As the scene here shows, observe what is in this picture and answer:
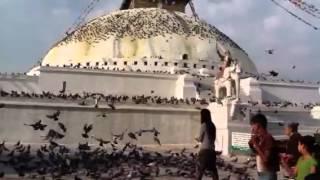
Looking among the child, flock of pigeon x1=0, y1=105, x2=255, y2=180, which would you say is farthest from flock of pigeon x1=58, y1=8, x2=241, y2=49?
the child

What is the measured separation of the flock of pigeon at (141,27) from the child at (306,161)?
23.5 m

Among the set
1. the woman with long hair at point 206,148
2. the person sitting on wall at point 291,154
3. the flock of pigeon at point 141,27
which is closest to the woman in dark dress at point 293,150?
the person sitting on wall at point 291,154

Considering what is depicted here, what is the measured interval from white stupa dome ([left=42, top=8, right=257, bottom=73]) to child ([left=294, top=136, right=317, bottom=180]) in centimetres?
2264

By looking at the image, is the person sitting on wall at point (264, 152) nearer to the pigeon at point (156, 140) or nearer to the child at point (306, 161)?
the child at point (306, 161)

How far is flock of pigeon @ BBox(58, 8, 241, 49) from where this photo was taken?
29.3m

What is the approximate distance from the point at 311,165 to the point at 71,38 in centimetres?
2659

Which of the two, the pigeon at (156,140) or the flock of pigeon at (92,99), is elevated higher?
the flock of pigeon at (92,99)

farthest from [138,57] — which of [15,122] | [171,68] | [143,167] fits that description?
[143,167]

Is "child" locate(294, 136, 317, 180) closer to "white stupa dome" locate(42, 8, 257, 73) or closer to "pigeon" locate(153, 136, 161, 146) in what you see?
"pigeon" locate(153, 136, 161, 146)

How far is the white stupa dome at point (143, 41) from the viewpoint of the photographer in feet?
94.0

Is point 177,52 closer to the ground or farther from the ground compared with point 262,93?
farther from the ground

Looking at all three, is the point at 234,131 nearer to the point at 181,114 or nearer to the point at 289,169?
the point at 181,114

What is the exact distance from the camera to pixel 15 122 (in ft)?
67.2

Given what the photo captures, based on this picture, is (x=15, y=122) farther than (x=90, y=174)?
Yes
